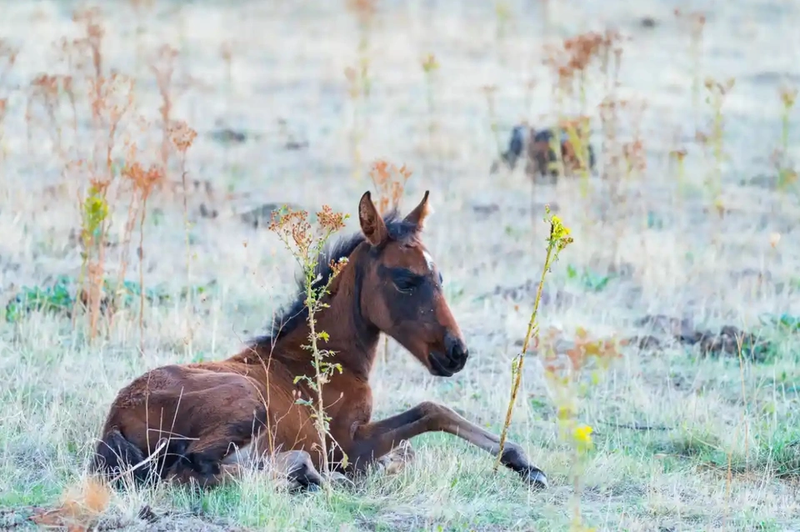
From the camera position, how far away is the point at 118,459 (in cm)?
566

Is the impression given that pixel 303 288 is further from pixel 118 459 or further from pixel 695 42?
pixel 695 42

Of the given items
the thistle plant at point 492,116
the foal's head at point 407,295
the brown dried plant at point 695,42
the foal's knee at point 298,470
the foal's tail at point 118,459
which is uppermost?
the brown dried plant at point 695,42

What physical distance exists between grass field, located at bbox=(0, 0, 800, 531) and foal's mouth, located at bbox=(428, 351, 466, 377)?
0.58 m

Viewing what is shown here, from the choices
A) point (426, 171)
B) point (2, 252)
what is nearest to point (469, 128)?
point (426, 171)

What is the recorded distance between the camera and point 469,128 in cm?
1812

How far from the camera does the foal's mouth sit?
6031 millimetres

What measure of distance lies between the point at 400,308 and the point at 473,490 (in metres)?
1.09

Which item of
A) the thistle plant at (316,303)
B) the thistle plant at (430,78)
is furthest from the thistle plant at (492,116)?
the thistle plant at (316,303)

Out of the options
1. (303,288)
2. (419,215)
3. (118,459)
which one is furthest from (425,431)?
(118,459)

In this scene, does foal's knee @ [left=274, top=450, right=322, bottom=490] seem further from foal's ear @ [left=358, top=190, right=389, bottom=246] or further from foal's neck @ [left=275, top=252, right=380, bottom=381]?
foal's ear @ [left=358, top=190, right=389, bottom=246]

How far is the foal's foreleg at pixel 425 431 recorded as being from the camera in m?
6.27

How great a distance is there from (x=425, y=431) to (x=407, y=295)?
0.79 m

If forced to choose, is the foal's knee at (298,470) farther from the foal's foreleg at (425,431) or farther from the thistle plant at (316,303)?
the foal's foreleg at (425,431)

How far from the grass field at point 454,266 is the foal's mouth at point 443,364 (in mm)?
580
